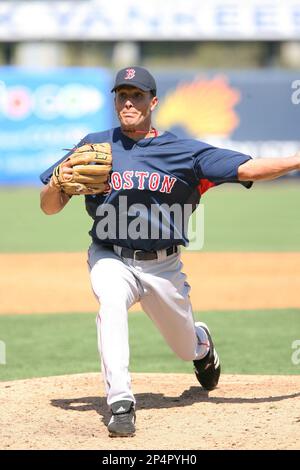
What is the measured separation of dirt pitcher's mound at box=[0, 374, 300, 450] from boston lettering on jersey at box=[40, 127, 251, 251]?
2.92 feet

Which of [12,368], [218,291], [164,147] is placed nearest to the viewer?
[164,147]

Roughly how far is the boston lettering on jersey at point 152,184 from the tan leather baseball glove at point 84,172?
0.33ft

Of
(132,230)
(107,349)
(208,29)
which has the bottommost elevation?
(107,349)

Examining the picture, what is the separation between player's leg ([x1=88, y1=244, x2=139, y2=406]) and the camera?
429 cm

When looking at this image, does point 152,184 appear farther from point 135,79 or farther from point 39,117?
point 39,117

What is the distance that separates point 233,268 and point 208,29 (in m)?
17.0

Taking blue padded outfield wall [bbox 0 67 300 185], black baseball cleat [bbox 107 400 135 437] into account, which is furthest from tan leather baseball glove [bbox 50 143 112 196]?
blue padded outfield wall [bbox 0 67 300 185]

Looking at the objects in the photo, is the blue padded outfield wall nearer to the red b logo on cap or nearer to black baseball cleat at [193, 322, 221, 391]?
black baseball cleat at [193, 322, 221, 391]

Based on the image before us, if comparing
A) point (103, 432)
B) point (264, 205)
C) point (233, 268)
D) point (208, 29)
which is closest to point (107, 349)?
point (103, 432)

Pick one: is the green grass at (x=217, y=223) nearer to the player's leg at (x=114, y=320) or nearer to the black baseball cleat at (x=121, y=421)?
the player's leg at (x=114, y=320)

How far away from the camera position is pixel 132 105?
4.55 meters

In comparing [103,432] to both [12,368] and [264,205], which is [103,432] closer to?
[12,368]

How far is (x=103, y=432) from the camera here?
4344 millimetres

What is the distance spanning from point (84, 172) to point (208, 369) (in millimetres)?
1452
